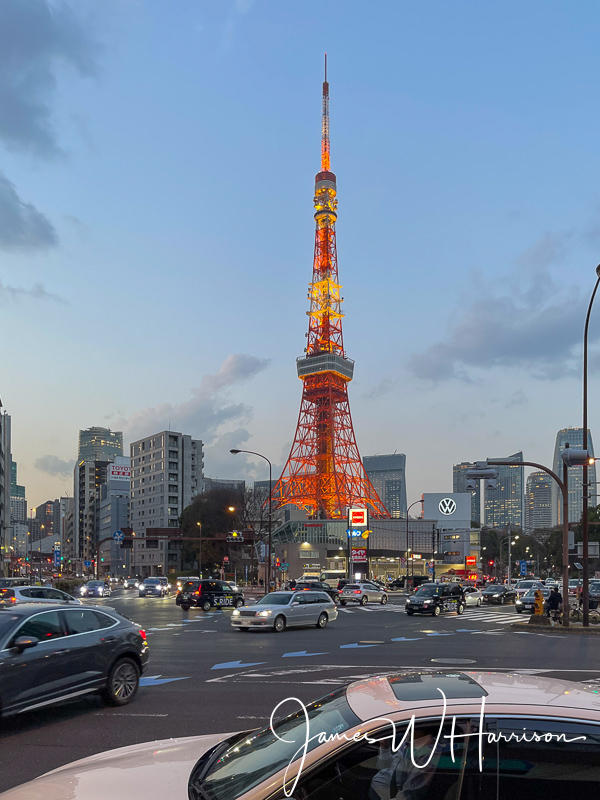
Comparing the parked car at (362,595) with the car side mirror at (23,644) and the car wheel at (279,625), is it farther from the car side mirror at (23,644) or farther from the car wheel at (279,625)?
the car side mirror at (23,644)

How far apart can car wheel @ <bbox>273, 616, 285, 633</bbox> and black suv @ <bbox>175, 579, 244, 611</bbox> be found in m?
13.3

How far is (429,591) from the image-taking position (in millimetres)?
37031

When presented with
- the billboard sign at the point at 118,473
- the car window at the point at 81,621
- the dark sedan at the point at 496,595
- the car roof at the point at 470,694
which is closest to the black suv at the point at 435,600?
the dark sedan at the point at 496,595

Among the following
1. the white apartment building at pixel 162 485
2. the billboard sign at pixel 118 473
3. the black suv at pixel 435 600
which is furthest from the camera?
the billboard sign at pixel 118 473

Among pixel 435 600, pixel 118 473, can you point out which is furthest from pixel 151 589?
pixel 118 473

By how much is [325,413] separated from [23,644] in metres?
98.3

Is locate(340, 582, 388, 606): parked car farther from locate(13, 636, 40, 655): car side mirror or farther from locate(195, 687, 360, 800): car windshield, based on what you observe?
locate(195, 687, 360, 800): car windshield

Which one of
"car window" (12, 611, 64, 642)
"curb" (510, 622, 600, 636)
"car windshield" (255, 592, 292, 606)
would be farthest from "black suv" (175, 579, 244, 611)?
"car window" (12, 611, 64, 642)

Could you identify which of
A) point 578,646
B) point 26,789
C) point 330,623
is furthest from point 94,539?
point 26,789

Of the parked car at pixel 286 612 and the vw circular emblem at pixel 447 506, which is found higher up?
the parked car at pixel 286 612

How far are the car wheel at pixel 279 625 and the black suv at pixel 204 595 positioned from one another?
13338mm

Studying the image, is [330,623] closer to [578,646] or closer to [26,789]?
[578,646]

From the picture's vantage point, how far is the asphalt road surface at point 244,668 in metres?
9.10

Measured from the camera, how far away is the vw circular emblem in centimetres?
12313
